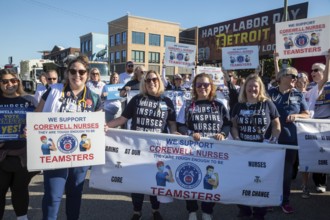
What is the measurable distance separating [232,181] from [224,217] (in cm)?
86

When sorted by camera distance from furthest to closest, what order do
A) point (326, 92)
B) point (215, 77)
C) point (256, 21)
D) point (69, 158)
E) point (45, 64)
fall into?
1. point (256, 21)
2. point (45, 64)
3. point (215, 77)
4. point (326, 92)
5. point (69, 158)

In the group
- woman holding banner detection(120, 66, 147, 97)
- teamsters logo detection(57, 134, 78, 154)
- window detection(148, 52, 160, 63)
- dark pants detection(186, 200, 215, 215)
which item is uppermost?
window detection(148, 52, 160, 63)

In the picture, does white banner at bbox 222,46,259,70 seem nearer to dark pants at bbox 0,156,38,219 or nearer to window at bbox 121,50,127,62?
dark pants at bbox 0,156,38,219

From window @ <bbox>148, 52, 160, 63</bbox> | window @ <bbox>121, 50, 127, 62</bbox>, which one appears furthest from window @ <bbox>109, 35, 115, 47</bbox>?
window @ <bbox>148, 52, 160, 63</bbox>

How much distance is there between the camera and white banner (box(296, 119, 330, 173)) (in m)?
4.16

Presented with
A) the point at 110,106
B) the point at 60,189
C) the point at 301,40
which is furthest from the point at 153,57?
the point at 60,189

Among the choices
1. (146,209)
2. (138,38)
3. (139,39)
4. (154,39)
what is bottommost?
(146,209)

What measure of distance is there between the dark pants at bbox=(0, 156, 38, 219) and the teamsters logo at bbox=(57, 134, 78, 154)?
0.54 m

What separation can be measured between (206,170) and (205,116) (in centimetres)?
66

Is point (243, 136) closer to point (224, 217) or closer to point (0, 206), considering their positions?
point (224, 217)

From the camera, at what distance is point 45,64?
22547 mm

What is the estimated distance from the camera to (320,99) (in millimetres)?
4828

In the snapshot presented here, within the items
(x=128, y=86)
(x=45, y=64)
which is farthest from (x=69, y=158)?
(x=45, y=64)

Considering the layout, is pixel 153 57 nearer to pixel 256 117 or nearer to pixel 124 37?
pixel 124 37
